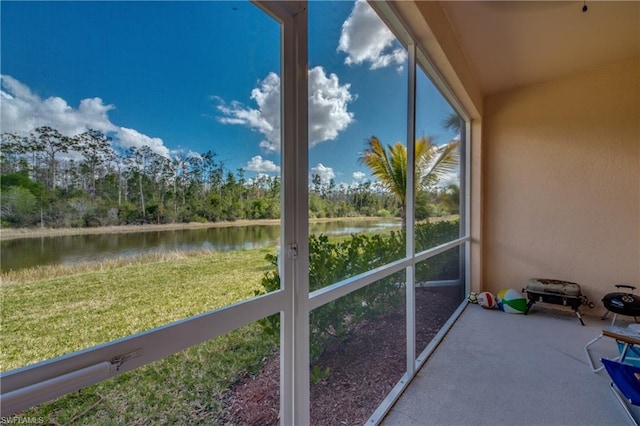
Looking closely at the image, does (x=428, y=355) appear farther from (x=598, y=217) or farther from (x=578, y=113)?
(x=578, y=113)

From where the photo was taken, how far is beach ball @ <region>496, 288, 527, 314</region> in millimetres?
3670

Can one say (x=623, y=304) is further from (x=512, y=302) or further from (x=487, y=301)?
(x=487, y=301)

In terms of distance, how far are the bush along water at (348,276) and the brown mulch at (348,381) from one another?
0.08 metres

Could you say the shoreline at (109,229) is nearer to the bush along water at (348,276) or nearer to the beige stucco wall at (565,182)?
the bush along water at (348,276)

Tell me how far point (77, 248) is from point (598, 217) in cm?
507

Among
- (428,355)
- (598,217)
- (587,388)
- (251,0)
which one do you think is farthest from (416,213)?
(598,217)

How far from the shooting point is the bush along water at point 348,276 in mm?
1360

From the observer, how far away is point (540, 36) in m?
2.85

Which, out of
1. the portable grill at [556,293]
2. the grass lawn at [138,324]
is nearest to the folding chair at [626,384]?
the portable grill at [556,293]

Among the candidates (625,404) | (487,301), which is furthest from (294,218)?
(487,301)

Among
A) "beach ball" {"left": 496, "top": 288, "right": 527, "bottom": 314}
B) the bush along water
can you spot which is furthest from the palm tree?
"beach ball" {"left": 496, "top": 288, "right": 527, "bottom": 314}

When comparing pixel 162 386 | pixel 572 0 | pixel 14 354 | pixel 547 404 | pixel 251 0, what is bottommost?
pixel 547 404

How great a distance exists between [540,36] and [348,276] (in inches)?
123

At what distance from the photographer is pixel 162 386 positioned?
0.81 metres
